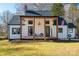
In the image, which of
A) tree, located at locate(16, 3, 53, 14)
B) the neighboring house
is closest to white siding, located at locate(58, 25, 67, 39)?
the neighboring house

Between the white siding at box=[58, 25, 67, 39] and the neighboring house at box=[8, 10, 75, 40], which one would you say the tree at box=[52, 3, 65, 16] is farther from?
the white siding at box=[58, 25, 67, 39]

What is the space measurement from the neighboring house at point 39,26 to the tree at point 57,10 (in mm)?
46

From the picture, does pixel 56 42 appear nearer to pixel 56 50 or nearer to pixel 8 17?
pixel 56 50

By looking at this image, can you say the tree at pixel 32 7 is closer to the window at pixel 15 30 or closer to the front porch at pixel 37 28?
the front porch at pixel 37 28

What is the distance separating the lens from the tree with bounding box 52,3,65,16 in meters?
8.64

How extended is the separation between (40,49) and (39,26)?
28 centimetres

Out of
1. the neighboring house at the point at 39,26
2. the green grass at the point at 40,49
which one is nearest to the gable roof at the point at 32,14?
the neighboring house at the point at 39,26

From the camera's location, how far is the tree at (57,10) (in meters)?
8.64

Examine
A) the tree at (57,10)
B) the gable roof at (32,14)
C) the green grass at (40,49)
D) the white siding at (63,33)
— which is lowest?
the green grass at (40,49)

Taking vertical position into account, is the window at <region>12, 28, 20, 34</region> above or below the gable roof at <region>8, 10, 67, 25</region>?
below

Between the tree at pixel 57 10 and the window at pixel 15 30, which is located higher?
the tree at pixel 57 10

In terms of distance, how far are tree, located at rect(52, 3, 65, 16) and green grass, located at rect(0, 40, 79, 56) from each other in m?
0.36

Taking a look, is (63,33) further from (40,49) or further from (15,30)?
(15,30)

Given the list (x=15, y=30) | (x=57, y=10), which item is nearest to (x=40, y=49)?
(x=15, y=30)
